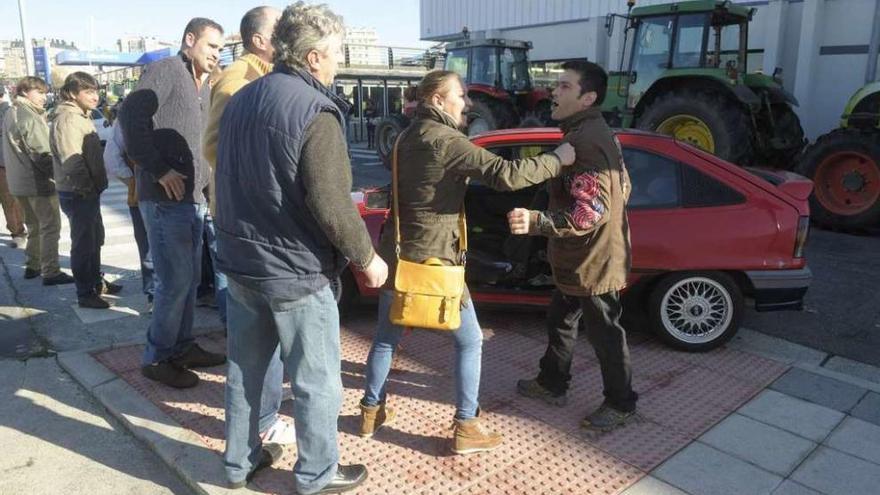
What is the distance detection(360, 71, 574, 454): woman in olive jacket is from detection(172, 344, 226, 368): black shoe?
4.66 feet

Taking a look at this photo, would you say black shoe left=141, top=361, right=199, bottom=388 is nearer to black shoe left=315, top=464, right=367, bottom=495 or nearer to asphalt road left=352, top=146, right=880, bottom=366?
black shoe left=315, top=464, right=367, bottom=495

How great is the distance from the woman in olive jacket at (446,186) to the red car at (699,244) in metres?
1.52

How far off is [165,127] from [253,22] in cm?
73

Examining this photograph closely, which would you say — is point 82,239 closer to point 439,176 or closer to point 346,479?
point 346,479

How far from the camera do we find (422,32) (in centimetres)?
2694

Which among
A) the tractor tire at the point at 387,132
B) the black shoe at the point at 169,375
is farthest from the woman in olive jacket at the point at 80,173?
the tractor tire at the point at 387,132

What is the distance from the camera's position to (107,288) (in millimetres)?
5555

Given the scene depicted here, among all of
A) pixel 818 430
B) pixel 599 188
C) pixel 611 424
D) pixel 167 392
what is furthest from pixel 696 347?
pixel 167 392

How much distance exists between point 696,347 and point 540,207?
59.2 inches

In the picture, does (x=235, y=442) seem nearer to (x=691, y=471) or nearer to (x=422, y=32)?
(x=691, y=471)

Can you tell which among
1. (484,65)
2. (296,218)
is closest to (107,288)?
(296,218)

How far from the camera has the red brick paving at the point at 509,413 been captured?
289 cm

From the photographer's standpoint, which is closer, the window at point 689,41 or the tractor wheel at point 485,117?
the window at point 689,41

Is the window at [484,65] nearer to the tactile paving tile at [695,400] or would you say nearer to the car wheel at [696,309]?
the car wheel at [696,309]
